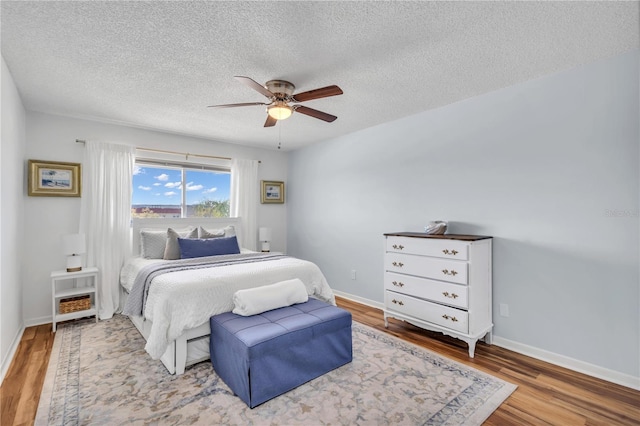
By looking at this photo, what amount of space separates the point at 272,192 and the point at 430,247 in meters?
3.24

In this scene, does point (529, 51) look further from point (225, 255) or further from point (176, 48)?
point (225, 255)

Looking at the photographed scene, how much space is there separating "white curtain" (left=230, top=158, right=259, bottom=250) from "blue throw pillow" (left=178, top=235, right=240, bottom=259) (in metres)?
1.02

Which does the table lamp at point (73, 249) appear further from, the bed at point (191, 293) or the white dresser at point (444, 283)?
the white dresser at point (444, 283)

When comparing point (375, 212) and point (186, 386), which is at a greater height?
point (375, 212)

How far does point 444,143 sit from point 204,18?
2.59 metres

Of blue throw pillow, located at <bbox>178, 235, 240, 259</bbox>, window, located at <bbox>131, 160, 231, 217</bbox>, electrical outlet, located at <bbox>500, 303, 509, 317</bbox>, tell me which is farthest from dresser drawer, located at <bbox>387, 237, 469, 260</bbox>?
window, located at <bbox>131, 160, 231, 217</bbox>

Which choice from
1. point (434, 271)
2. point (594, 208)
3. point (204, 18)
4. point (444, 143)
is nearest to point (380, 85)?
point (444, 143)

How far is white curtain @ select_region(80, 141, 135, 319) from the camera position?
3.72 meters

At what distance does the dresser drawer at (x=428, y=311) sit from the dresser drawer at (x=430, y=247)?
48cm

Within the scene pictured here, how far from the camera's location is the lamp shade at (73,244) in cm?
335

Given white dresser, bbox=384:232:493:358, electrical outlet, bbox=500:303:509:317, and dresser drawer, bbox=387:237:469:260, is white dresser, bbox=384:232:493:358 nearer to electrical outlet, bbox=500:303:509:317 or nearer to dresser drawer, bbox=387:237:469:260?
dresser drawer, bbox=387:237:469:260

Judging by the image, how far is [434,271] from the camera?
2.93 m

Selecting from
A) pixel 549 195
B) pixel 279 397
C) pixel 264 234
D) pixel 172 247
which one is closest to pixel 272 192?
pixel 264 234

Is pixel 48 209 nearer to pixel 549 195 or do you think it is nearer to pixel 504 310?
pixel 504 310
